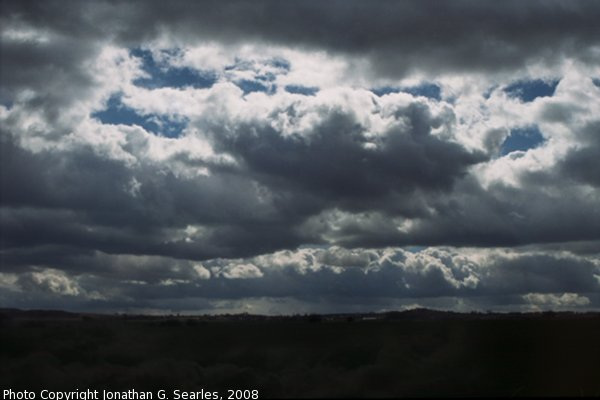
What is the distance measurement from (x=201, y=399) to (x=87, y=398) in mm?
19247

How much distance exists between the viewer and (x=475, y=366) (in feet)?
578

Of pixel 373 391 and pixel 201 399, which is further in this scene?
pixel 201 399

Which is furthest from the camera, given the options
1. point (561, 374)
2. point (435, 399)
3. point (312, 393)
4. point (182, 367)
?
point (561, 374)

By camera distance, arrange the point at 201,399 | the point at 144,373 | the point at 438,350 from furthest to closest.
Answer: the point at 438,350 < the point at 144,373 < the point at 201,399

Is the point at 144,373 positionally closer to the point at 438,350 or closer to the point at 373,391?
the point at 373,391

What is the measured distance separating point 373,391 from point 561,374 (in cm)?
7880

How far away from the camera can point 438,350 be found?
18438 centimetres

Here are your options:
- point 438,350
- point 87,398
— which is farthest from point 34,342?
point 438,350

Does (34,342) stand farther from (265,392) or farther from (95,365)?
(265,392)

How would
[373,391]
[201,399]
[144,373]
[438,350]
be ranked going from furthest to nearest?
[438,350]
[144,373]
[201,399]
[373,391]

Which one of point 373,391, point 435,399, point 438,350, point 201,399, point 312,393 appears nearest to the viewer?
point 312,393

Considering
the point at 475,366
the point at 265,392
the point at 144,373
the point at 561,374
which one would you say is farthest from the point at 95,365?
the point at 561,374

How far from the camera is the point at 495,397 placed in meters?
131

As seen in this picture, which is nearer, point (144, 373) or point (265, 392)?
point (265, 392)
